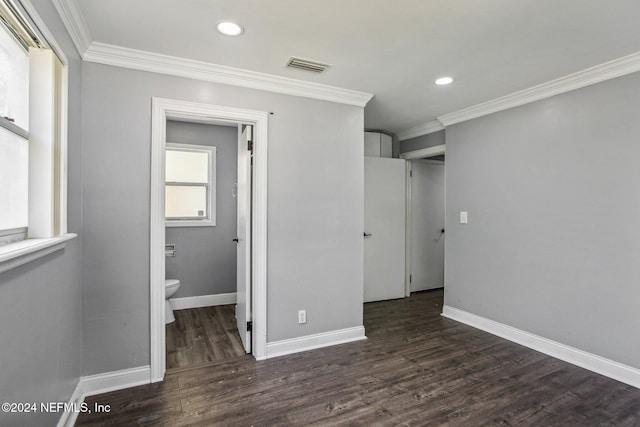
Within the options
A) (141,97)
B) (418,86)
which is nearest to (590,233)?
(418,86)

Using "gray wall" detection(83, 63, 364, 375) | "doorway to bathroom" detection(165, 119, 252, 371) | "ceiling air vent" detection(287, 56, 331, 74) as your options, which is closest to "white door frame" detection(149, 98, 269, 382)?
"gray wall" detection(83, 63, 364, 375)

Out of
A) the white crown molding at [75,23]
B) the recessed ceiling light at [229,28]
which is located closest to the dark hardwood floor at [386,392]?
the white crown molding at [75,23]

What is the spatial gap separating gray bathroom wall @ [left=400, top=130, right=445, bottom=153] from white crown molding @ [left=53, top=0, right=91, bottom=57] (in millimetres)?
3726

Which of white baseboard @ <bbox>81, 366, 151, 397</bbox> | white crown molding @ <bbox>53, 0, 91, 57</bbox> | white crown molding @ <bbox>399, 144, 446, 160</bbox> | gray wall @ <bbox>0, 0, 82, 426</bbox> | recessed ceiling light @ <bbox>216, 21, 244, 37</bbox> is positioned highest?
recessed ceiling light @ <bbox>216, 21, 244, 37</bbox>

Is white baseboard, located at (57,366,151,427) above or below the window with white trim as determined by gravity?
below

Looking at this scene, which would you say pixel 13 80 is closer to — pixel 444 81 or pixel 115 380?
pixel 115 380

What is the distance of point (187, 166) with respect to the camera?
4258 mm

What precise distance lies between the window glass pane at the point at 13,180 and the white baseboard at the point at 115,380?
133 centimetres

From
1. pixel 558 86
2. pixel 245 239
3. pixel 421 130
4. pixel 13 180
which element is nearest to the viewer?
pixel 13 180

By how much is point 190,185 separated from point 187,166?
26 centimetres

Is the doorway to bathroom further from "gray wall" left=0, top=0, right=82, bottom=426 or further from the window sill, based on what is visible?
the window sill

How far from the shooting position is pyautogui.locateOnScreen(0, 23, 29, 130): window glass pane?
1.29 m

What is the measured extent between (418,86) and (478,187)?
1.37 metres

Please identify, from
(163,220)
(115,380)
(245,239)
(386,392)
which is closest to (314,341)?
(386,392)
